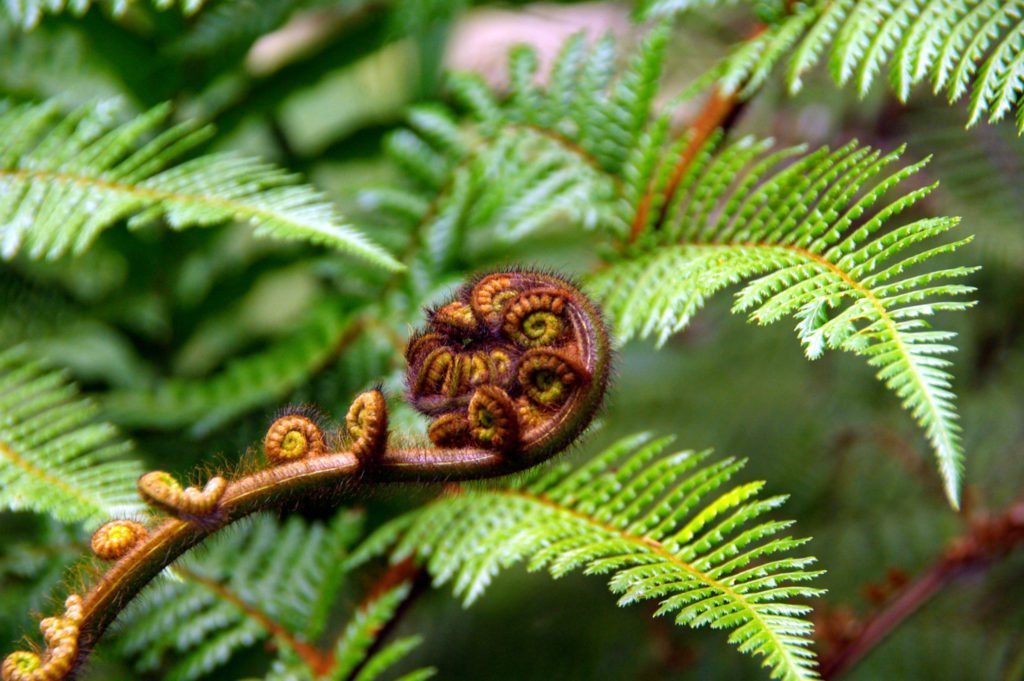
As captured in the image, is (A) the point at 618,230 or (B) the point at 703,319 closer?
(A) the point at 618,230

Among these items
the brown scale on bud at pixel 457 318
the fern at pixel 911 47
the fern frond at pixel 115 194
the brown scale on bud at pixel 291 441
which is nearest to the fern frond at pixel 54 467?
the fern frond at pixel 115 194

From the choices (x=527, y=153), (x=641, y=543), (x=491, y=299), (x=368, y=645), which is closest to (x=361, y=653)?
(x=368, y=645)

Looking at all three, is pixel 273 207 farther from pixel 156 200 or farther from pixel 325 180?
pixel 325 180

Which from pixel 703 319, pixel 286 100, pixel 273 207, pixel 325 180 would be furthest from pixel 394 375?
pixel 703 319

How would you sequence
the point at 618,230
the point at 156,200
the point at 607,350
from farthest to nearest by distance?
the point at 618,230 < the point at 156,200 < the point at 607,350

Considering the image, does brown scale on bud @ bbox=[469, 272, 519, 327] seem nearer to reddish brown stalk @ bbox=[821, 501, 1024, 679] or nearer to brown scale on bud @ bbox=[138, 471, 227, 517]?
brown scale on bud @ bbox=[138, 471, 227, 517]

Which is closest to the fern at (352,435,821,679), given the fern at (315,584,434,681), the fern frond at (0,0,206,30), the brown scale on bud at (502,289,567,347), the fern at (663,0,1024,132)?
the fern at (315,584,434,681)

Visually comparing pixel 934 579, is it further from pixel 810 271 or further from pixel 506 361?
pixel 506 361
